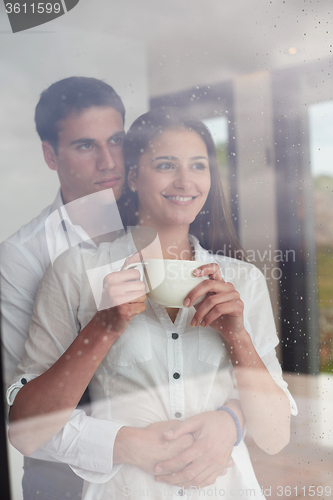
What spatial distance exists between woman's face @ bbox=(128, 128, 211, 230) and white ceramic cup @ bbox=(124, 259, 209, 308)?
0.06m

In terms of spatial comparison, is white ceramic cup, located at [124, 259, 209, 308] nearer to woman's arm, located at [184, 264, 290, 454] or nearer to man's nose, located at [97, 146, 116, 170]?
woman's arm, located at [184, 264, 290, 454]

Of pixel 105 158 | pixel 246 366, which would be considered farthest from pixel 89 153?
pixel 246 366

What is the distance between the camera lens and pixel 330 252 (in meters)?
0.74

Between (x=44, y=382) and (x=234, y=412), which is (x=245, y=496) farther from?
(x=44, y=382)

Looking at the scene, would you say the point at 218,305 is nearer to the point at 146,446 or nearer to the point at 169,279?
the point at 169,279

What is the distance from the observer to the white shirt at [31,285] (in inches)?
22.6

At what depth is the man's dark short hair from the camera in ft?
1.88

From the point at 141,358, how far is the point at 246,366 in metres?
0.17

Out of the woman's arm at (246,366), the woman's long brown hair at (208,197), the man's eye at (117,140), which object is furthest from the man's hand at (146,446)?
Result: the man's eye at (117,140)

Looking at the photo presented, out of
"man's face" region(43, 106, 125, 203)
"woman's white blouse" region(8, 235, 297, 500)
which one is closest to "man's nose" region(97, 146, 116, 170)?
"man's face" region(43, 106, 125, 203)

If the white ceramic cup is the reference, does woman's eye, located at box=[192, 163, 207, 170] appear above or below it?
above

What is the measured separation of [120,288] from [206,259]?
0.45ft

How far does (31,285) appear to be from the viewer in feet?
1.88

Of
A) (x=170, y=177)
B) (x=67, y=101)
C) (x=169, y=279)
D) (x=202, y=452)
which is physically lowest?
(x=202, y=452)
